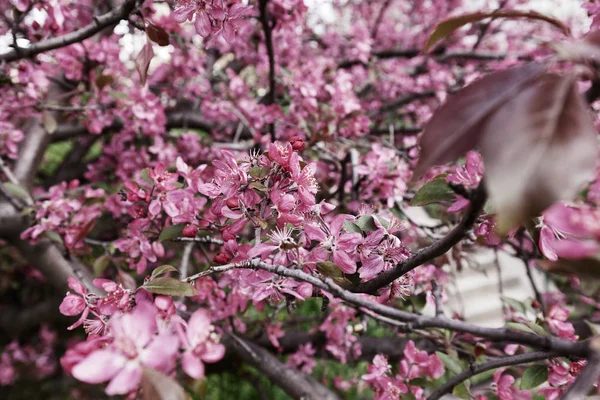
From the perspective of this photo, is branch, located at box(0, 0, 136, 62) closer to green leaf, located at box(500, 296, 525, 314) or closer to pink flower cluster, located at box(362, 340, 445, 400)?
pink flower cluster, located at box(362, 340, 445, 400)

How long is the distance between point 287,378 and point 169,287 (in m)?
1.34

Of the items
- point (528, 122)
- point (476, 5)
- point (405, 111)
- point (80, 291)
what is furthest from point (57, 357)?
point (476, 5)

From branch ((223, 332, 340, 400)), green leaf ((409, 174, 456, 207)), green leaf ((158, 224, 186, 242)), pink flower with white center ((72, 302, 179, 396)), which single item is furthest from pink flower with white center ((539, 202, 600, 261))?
branch ((223, 332, 340, 400))

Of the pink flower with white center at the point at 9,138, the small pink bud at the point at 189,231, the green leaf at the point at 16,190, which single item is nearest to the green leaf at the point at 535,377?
the small pink bud at the point at 189,231

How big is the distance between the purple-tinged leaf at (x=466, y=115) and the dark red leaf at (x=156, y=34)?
3.04 ft

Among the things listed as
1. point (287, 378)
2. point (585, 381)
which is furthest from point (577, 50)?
point (287, 378)

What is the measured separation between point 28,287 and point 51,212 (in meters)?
2.15

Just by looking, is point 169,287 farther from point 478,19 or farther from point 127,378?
point 478,19

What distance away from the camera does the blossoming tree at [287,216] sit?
0.47m

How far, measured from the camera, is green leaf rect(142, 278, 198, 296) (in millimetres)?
712

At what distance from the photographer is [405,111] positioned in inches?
154

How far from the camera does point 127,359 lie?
0.54 metres

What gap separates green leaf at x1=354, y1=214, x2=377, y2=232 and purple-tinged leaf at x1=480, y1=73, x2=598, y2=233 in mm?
501

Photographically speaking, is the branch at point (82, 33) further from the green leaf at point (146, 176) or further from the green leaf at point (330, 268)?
the green leaf at point (330, 268)
